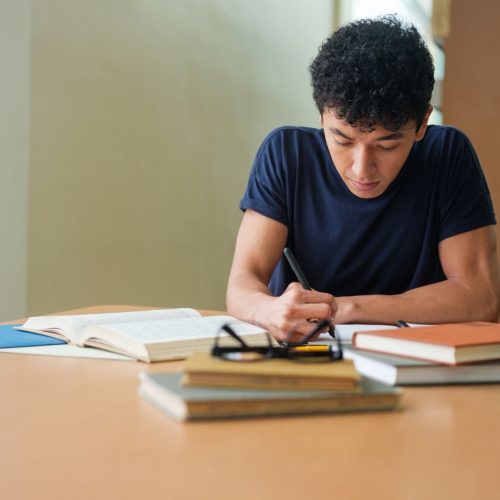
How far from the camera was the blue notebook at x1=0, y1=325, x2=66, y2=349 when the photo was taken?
49.4 inches

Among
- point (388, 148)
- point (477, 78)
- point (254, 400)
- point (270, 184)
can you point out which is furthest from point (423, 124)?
point (477, 78)

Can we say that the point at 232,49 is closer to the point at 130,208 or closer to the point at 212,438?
the point at 130,208

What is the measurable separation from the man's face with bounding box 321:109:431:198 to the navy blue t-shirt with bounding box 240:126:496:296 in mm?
189

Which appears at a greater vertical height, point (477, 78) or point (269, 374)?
point (477, 78)

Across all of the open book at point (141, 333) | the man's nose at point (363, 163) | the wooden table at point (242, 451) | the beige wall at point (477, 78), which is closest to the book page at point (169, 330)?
the open book at point (141, 333)

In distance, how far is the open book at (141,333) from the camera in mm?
1123

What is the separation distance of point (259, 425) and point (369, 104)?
0.90 metres

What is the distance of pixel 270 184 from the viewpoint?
185 cm

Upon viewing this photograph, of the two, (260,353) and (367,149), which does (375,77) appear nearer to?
(367,149)

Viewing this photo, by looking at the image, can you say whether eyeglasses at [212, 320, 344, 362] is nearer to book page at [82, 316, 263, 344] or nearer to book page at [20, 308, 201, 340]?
book page at [82, 316, 263, 344]

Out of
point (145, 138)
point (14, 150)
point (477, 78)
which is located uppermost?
point (477, 78)

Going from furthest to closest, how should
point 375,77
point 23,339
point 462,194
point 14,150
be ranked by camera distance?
point 14,150, point 462,194, point 375,77, point 23,339

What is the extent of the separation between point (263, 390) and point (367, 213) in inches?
44.7

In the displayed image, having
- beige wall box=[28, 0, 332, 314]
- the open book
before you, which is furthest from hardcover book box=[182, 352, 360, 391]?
beige wall box=[28, 0, 332, 314]
